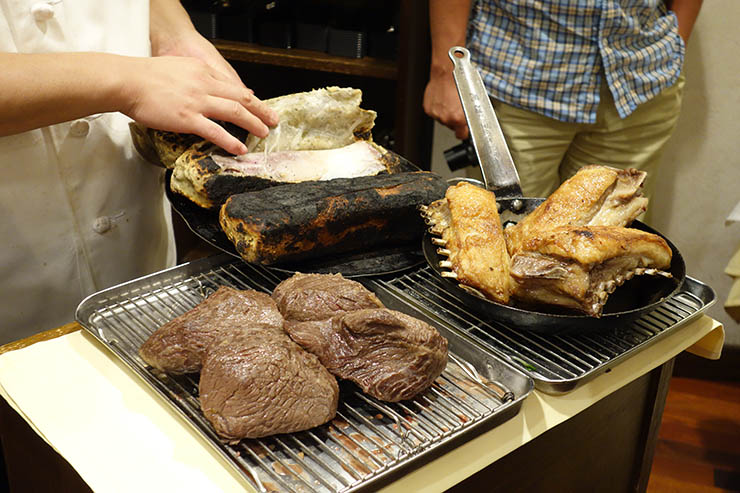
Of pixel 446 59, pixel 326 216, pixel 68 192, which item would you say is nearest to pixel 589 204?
pixel 326 216

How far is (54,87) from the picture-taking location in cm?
112

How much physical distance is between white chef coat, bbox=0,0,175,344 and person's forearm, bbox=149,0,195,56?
0.29ft

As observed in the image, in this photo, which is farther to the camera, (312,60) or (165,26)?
(312,60)

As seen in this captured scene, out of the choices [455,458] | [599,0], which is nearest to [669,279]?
[455,458]

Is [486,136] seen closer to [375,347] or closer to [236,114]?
[236,114]

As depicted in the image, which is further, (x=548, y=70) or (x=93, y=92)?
(x=548, y=70)

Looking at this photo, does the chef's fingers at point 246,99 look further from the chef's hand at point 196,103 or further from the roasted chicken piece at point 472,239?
the roasted chicken piece at point 472,239

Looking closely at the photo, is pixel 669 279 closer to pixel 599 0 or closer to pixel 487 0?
pixel 599 0

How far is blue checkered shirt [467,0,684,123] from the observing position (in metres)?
2.03

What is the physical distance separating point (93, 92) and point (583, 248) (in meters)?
0.90

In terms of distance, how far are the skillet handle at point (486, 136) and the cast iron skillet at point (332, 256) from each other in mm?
219

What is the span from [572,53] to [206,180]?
136 centimetres

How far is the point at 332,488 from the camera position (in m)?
0.78

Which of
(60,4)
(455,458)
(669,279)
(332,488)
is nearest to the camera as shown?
(332,488)
